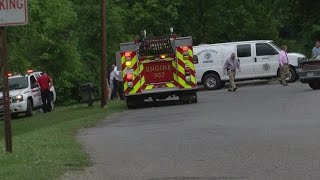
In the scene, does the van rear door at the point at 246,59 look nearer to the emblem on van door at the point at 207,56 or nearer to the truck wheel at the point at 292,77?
the emblem on van door at the point at 207,56

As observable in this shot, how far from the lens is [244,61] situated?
109ft

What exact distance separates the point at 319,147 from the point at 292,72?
21696 mm

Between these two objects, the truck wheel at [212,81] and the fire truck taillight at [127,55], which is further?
the truck wheel at [212,81]

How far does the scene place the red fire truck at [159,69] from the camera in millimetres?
22953

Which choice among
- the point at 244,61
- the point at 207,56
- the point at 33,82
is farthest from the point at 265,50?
the point at 33,82

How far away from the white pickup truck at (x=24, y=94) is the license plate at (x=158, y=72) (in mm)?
7186

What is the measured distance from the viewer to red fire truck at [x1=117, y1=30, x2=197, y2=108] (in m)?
23.0

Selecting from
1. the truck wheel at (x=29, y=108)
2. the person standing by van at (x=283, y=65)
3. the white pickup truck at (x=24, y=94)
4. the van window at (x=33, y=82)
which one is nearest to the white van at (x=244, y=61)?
the person standing by van at (x=283, y=65)

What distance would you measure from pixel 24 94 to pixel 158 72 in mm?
7667

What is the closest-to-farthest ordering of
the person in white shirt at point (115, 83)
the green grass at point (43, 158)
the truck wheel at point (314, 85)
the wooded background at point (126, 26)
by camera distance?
the green grass at point (43, 158) < the truck wheel at point (314, 85) < the person in white shirt at point (115, 83) < the wooded background at point (126, 26)

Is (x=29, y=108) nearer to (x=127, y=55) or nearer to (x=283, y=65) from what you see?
(x=127, y=55)

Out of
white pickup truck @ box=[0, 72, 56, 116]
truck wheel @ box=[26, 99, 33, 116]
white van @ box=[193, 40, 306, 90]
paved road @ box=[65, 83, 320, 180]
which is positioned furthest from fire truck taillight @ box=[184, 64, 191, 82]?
white van @ box=[193, 40, 306, 90]

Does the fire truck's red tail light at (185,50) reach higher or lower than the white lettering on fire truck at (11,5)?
lower

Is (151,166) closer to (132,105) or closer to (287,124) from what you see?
(287,124)
